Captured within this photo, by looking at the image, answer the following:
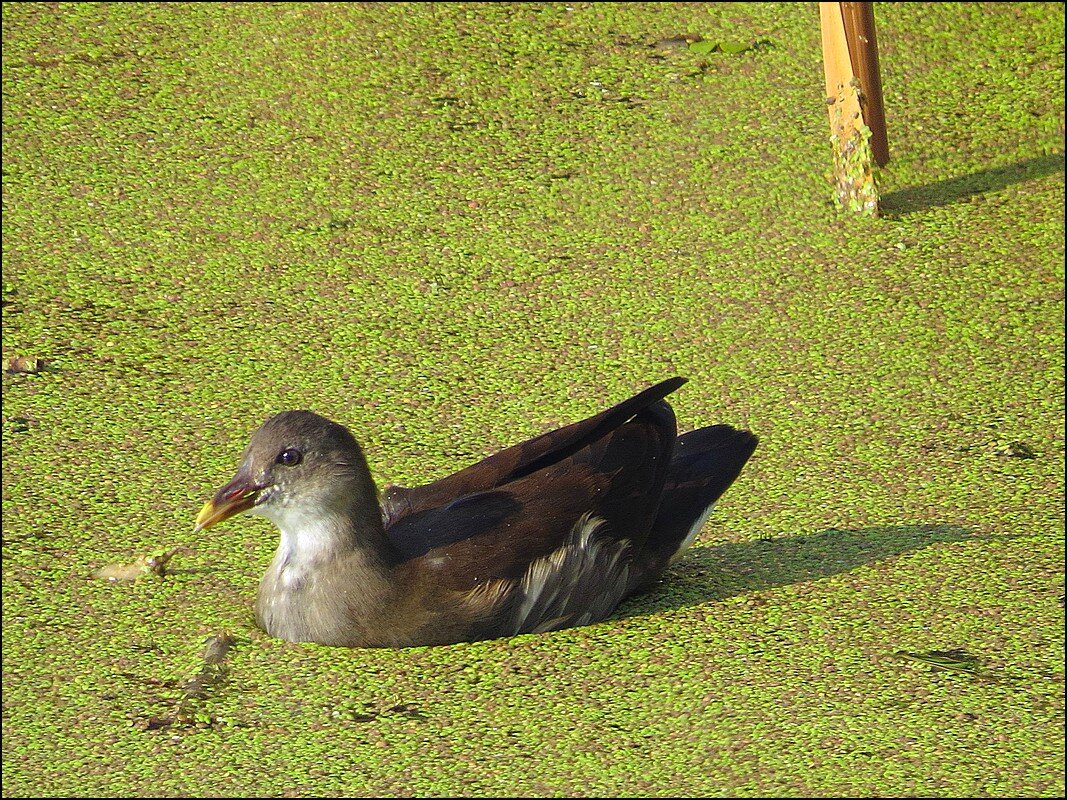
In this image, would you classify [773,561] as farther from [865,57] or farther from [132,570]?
[865,57]

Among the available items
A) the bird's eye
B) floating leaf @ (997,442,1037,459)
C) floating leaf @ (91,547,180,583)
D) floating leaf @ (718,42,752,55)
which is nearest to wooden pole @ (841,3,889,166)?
floating leaf @ (718,42,752,55)

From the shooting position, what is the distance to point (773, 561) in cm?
301

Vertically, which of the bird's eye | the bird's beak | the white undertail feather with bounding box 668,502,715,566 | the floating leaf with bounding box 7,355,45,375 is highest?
the floating leaf with bounding box 7,355,45,375

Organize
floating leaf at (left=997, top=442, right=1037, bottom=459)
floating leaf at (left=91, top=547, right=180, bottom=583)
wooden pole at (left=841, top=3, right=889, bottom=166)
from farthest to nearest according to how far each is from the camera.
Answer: wooden pole at (left=841, top=3, right=889, bottom=166) < floating leaf at (left=997, top=442, right=1037, bottom=459) < floating leaf at (left=91, top=547, right=180, bottom=583)

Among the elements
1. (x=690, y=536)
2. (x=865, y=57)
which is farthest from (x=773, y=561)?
(x=865, y=57)

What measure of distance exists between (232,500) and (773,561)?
3.31 ft

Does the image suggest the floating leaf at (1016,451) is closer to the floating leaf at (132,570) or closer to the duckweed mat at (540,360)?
the duckweed mat at (540,360)

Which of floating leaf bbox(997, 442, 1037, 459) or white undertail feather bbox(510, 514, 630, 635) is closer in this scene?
white undertail feather bbox(510, 514, 630, 635)

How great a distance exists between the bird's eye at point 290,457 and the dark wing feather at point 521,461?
195 mm

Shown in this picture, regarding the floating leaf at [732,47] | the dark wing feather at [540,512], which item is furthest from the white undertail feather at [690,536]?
the floating leaf at [732,47]

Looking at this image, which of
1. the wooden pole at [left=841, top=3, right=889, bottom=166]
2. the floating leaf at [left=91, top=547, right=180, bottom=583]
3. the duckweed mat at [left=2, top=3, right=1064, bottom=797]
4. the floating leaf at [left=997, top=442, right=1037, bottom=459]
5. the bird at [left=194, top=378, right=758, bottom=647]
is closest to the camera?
the duckweed mat at [left=2, top=3, right=1064, bottom=797]

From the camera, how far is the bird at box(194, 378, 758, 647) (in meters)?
2.67

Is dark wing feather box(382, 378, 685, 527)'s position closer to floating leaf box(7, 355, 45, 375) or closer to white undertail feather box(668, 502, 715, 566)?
white undertail feather box(668, 502, 715, 566)

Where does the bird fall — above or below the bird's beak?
below
